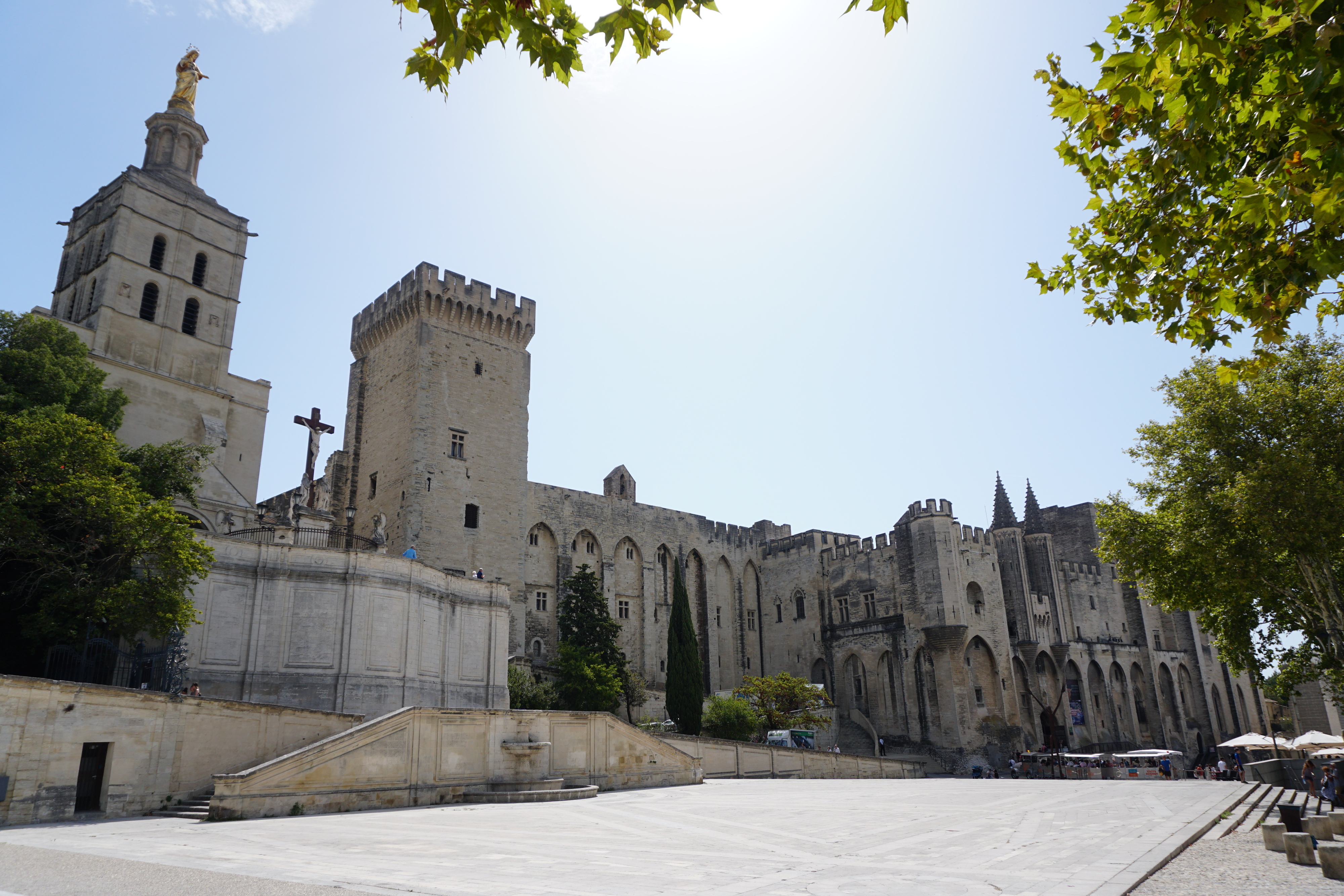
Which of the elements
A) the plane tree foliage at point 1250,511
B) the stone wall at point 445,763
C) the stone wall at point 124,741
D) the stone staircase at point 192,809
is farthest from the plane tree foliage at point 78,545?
the plane tree foliage at point 1250,511

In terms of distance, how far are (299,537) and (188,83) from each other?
23562 mm

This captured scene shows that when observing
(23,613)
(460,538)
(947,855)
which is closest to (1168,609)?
(947,855)

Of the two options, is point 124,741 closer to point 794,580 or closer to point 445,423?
point 445,423

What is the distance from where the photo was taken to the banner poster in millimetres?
45938

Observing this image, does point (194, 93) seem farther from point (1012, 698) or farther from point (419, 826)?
point (1012, 698)

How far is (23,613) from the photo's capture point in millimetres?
18578

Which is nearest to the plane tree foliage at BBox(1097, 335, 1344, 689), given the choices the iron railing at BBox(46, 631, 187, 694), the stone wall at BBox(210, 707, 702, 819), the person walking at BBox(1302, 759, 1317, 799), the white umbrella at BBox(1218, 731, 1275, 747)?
the person walking at BBox(1302, 759, 1317, 799)

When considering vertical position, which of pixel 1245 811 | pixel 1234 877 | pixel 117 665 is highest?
pixel 117 665

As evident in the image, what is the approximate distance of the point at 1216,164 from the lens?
6086mm

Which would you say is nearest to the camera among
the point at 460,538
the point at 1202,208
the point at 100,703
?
the point at 1202,208

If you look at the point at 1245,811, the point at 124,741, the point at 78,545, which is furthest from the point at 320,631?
the point at 1245,811

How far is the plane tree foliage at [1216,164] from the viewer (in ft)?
14.3

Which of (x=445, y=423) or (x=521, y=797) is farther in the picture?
(x=445, y=423)

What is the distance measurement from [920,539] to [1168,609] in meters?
21.3
